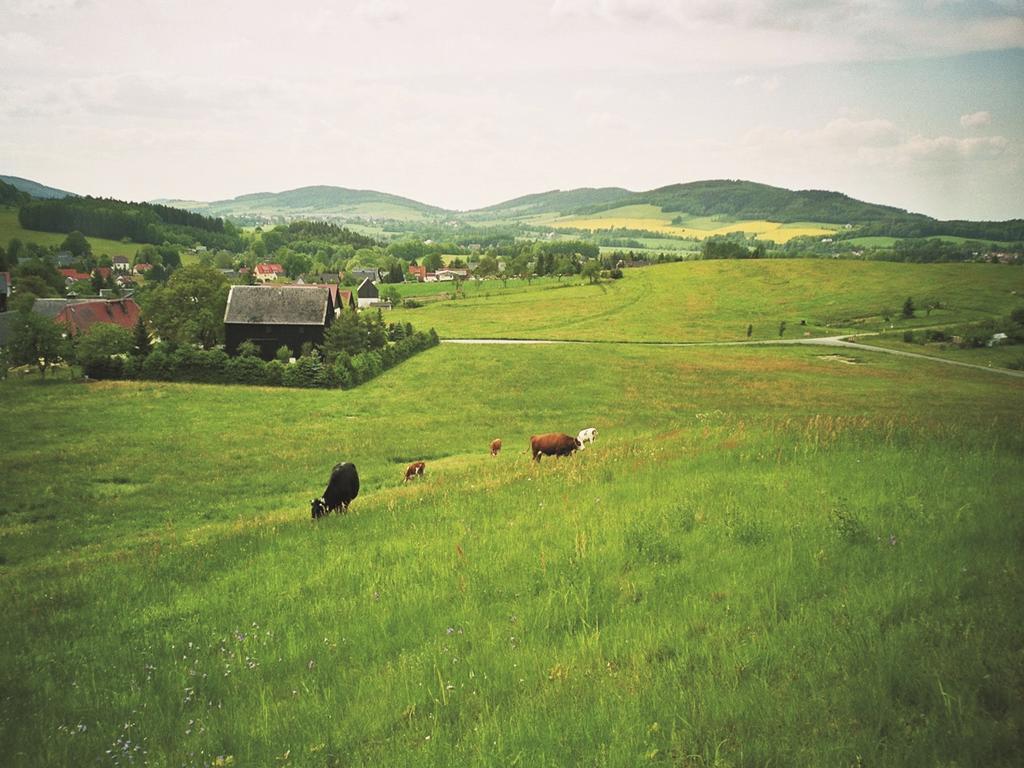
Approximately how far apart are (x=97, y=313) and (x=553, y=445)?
80.1m

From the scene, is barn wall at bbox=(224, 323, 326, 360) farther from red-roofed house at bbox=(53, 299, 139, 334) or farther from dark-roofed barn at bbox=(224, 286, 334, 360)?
red-roofed house at bbox=(53, 299, 139, 334)

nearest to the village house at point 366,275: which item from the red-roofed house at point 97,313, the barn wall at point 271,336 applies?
the red-roofed house at point 97,313

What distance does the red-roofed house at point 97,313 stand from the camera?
72.3m

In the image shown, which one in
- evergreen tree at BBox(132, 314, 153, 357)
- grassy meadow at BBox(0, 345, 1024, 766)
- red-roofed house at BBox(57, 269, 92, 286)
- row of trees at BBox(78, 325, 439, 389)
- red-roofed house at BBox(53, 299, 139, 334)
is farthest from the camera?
red-roofed house at BBox(57, 269, 92, 286)

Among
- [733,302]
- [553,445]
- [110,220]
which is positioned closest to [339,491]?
[553,445]

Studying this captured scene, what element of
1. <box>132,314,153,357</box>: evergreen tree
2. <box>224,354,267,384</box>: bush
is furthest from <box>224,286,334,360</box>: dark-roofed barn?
<box>224,354,267,384</box>: bush

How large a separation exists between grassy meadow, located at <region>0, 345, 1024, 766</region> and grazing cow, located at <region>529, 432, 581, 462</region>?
317cm

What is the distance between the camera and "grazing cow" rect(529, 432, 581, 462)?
2036 cm

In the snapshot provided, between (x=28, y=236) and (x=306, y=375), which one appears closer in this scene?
(x=306, y=375)

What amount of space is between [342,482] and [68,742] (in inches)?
383

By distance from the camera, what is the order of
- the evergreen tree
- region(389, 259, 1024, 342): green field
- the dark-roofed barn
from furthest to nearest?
region(389, 259, 1024, 342): green field, the dark-roofed barn, the evergreen tree

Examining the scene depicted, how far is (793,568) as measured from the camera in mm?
7328

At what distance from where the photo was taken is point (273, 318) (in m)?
66.5

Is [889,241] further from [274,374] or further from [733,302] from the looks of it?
[274,374]
